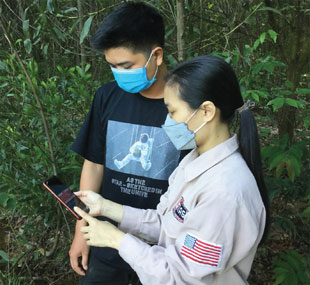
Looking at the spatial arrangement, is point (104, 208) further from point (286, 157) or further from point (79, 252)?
point (286, 157)

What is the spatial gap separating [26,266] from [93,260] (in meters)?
1.16

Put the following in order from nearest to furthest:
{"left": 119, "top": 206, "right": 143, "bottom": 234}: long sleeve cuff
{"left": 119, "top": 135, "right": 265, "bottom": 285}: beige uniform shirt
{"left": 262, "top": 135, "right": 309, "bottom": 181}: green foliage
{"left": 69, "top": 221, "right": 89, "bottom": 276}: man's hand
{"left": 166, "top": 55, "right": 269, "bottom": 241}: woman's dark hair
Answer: {"left": 119, "top": 135, "right": 265, "bottom": 285}: beige uniform shirt → {"left": 166, "top": 55, "right": 269, "bottom": 241}: woman's dark hair → {"left": 119, "top": 206, "right": 143, "bottom": 234}: long sleeve cuff → {"left": 69, "top": 221, "right": 89, "bottom": 276}: man's hand → {"left": 262, "top": 135, "right": 309, "bottom": 181}: green foliage

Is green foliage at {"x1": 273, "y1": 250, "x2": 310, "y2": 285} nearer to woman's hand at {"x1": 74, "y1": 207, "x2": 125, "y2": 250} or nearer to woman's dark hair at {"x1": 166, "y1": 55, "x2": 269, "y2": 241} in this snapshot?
woman's dark hair at {"x1": 166, "y1": 55, "x2": 269, "y2": 241}

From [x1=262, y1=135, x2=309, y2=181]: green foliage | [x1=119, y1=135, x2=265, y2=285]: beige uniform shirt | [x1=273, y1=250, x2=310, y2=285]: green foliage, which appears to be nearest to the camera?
[x1=119, y1=135, x2=265, y2=285]: beige uniform shirt

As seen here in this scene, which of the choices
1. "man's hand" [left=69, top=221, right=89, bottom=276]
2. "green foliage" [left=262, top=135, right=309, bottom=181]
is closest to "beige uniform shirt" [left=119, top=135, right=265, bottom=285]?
"man's hand" [left=69, top=221, right=89, bottom=276]

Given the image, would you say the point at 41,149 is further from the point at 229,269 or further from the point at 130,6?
the point at 229,269

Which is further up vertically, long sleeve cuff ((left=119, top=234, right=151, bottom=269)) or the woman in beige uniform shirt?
the woman in beige uniform shirt

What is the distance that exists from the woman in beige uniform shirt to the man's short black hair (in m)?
0.37

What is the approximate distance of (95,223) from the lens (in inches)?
46.1

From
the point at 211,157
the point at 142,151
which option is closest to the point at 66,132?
the point at 142,151

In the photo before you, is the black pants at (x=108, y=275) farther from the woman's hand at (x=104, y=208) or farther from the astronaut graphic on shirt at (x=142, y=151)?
the astronaut graphic on shirt at (x=142, y=151)

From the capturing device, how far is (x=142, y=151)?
144 cm

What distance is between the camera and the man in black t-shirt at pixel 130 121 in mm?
1396

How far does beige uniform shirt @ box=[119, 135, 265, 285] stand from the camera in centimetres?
90
